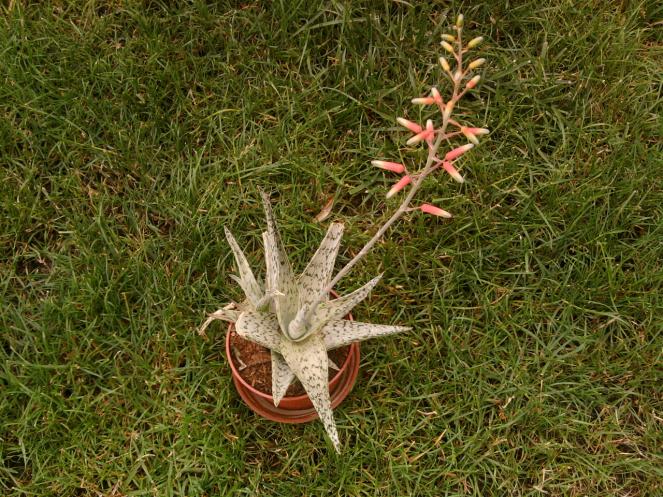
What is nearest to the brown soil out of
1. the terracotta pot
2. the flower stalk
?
the terracotta pot

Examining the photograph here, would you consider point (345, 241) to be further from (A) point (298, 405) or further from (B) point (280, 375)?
(B) point (280, 375)

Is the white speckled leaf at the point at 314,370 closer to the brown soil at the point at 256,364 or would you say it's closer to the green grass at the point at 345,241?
the brown soil at the point at 256,364

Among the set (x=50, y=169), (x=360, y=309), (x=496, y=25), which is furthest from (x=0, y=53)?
(x=496, y=25)

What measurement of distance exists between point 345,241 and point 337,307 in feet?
2.37

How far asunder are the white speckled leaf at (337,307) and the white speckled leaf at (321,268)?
0.18ft

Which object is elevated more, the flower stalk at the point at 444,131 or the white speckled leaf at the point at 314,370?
the flower stalk at the point at 444,131

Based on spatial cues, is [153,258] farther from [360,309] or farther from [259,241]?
[360,309]

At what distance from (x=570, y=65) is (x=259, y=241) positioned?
66.8 inches

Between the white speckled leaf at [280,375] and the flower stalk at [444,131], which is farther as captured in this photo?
the white speckled leaf at [280,375]

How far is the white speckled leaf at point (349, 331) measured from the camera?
2.44 metres

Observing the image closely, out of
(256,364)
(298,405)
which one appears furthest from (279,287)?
(298,405)

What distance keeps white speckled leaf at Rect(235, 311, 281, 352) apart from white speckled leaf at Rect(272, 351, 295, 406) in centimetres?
6

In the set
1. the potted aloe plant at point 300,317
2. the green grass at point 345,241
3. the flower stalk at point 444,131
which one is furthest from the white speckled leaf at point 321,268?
the green grass at point 345,241

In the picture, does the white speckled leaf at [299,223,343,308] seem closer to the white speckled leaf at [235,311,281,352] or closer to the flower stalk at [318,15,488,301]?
the white speckled leaf at [235,311,281,352]
